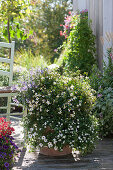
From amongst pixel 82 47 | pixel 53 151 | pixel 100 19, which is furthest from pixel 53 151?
pixel 100 19

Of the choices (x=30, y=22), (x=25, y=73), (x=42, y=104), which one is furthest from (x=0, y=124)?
(x=30, y=22)

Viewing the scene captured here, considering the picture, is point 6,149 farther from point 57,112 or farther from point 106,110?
point 106,110

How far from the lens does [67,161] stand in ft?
7.78

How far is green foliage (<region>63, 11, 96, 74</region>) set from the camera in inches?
162

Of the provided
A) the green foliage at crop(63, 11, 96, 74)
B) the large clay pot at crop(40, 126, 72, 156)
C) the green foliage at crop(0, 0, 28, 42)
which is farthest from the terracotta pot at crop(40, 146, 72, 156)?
the green foliage at crop(0, 0, 28, 42)

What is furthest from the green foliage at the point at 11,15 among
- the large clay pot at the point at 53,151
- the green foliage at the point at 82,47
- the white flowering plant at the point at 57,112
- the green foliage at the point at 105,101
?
the large clay pot at the point at 53,151

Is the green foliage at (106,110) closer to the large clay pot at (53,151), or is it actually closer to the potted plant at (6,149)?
the large clay pot at (53,151)

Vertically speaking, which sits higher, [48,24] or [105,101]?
[48,24]

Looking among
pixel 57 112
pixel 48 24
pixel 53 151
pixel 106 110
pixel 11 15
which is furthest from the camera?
pixel 48 24

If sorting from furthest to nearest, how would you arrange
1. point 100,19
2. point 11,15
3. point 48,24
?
point 48,24 → point 11,15 → point 100,19

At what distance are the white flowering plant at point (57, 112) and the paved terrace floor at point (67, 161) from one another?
137 millimetres

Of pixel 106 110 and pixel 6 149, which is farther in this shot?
pixel 106 110

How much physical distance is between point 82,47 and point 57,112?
2034 mm

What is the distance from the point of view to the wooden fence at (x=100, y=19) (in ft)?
11.9
